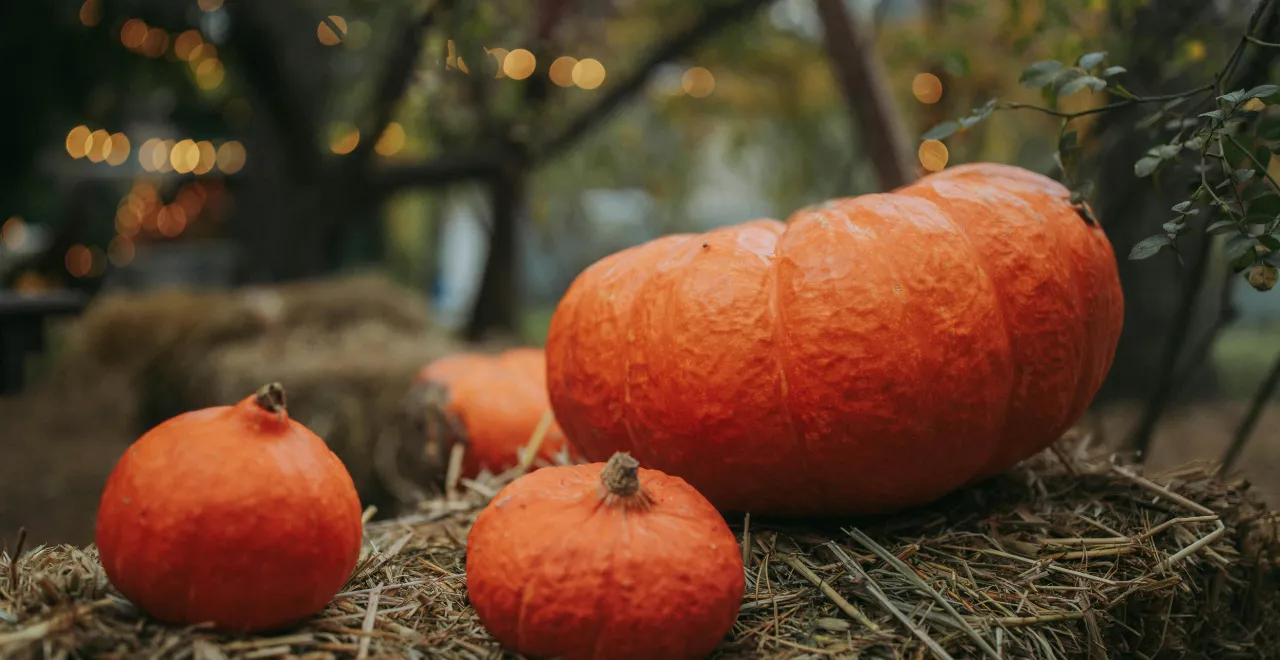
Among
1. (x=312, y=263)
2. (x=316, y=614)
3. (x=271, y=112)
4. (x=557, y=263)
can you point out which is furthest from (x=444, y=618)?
(x=557, y=263)

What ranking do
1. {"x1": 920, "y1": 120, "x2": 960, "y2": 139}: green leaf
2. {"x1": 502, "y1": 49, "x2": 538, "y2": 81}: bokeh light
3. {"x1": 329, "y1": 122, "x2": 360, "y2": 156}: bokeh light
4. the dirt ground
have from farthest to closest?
1. {"x1": 329, "y1": 122, "x2": 360, "y2": 156}: bokeh light
2. {"x1": 502, "y1": 49, "x2": 538, "y2": 81}: bokeh light
3. the dirt ground
4. {"x1": 920, "y1": 120, "x2": 960, "y2": 139}: green leaf

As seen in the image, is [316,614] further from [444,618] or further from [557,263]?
[557,263]

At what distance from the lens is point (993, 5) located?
20.7 feet

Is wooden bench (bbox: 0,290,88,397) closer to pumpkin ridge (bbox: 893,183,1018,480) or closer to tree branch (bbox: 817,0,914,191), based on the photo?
tree branch (bbox: 817,0,914,191)

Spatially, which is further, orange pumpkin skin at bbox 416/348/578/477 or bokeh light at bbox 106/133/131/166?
bokeh light at bbox 106/133/131/166

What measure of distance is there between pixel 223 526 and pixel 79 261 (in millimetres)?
9208

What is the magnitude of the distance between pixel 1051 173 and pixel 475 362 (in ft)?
6.18

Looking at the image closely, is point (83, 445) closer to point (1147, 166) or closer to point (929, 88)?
point (929, 88)

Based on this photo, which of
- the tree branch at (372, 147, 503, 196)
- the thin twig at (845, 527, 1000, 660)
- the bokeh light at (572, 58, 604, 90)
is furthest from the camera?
the bokeh light at (572, 58, 604, 90)

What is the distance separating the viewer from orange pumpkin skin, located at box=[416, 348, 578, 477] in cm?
263

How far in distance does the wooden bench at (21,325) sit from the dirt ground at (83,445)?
54 cm

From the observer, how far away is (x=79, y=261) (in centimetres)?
884

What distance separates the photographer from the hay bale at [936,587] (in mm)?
1256

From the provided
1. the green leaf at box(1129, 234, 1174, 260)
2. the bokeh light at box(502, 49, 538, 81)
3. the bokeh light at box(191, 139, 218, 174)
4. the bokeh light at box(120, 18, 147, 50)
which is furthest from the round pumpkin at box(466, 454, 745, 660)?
→ the bokeh light at box(191, 139, 218, 174)
